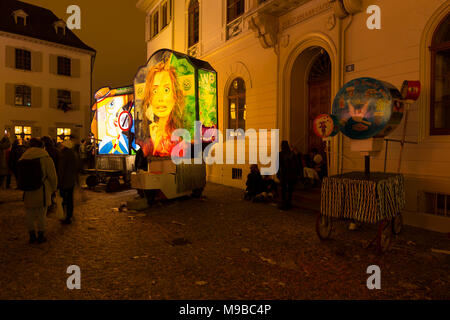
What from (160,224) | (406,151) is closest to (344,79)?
(406,151)

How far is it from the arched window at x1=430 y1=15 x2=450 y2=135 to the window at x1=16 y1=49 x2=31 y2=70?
1099 inches

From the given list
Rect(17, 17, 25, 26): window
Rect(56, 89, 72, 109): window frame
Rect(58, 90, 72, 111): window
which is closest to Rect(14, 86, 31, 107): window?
Rect(56, 89, 72, 109): window frame

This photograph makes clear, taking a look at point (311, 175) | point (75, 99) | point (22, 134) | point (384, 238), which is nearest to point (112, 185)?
point (311, 175)

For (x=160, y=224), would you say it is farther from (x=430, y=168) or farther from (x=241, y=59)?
(x=241, y=59)

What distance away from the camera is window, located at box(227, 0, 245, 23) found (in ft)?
41.3

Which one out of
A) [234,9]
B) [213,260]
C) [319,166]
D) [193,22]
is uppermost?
[193,22]

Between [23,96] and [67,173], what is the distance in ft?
72.8

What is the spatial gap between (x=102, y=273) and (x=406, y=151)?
6791 millimetres

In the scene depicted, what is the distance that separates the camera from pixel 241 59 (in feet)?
41.0

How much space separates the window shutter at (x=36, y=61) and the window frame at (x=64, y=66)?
1365 mm

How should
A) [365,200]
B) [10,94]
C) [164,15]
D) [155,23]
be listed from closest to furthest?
[365,200] < [164,15] < [155,23] < [10,94]

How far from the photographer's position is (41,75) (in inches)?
991

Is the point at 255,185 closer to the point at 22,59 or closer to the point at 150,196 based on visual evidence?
Result: the point at 150,196

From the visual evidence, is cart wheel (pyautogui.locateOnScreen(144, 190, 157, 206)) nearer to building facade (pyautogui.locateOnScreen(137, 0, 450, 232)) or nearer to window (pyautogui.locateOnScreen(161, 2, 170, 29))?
building facade (pyautogui.locateOnScreen(137, 0, 450, 232))
